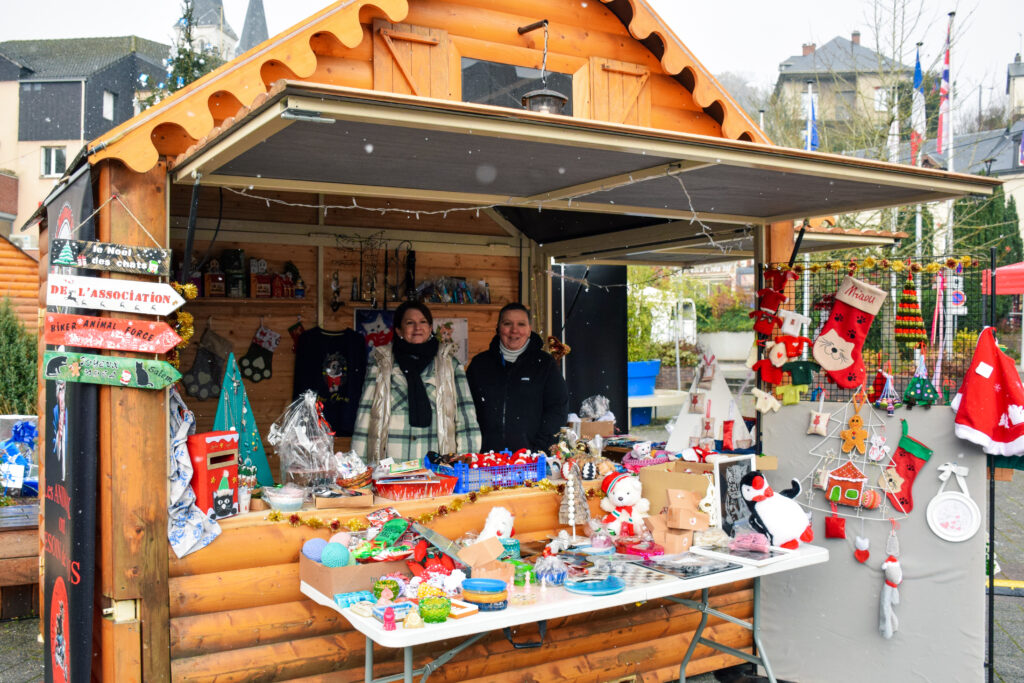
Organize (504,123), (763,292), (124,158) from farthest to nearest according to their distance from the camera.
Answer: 1. (763,292)
2. (124,158)
3. (504,123)

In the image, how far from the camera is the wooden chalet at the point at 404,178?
3.21 m

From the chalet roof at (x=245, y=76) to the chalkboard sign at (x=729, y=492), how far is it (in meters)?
2.56

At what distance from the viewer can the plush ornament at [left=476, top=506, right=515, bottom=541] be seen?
4012 mm

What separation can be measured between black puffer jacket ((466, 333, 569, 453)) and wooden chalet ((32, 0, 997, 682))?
43.3 inches

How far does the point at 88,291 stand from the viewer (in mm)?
3385

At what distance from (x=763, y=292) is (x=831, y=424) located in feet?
2.89

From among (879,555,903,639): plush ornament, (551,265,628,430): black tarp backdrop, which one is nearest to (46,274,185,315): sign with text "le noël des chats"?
(879,555,903,639): plush ornament

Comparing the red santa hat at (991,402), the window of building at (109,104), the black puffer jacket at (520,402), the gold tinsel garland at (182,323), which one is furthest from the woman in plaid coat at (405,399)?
the window of building at (109,104)

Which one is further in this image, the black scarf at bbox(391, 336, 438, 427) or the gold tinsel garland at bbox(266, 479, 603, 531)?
the black scarf at bbox(391, 336, 438, 427)

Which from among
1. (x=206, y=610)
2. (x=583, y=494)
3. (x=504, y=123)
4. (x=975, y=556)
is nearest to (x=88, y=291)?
(x=206, y=610)

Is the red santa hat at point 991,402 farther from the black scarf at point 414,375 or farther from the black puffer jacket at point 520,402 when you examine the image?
the black scarf at point 414,375

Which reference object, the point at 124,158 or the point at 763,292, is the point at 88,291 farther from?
the point at 763,292

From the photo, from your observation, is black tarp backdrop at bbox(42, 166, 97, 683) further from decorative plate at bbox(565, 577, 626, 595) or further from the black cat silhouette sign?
decorative plate at bbox(565, 577, 626, 595)

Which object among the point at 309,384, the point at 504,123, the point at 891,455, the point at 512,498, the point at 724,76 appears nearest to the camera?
the point at 504,123
